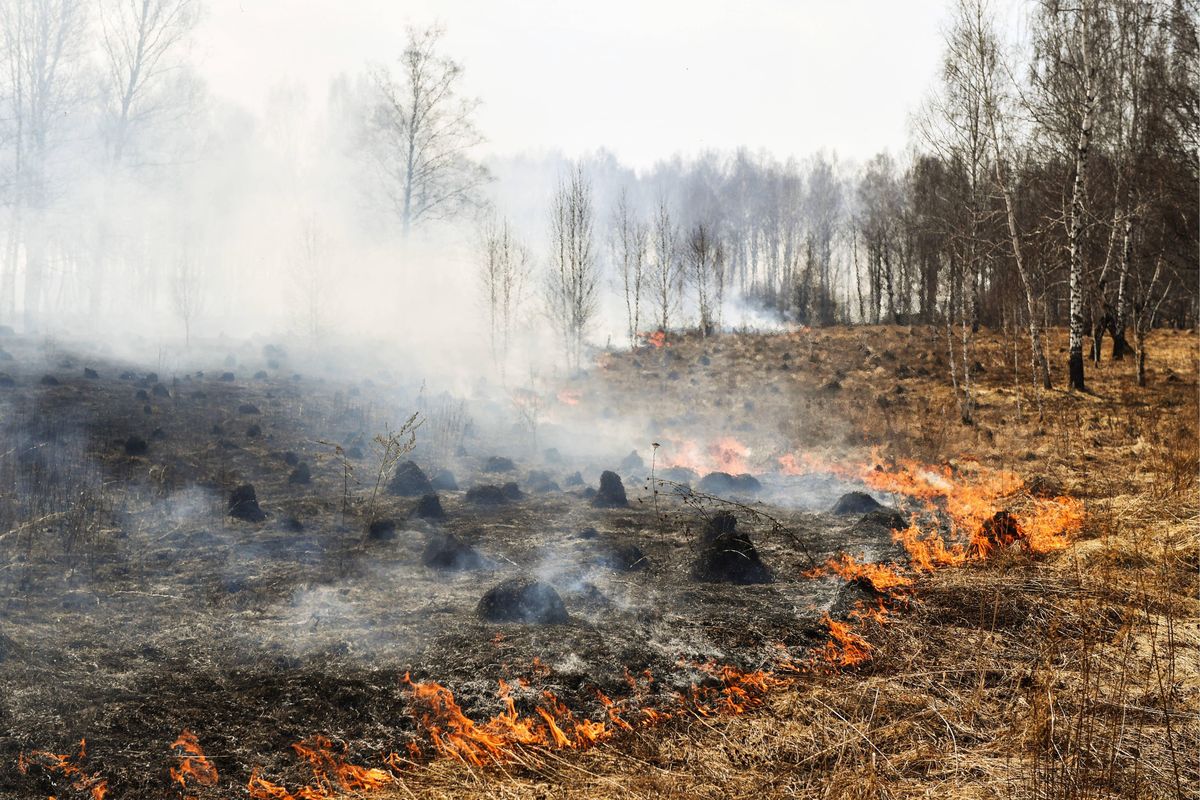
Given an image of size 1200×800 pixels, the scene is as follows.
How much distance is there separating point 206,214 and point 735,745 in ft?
112

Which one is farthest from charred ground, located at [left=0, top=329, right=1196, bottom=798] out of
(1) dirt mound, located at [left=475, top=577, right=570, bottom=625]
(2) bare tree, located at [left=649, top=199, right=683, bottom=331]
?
(2) bare tree, located at [left=649, top=199, right=683, bottom=331]

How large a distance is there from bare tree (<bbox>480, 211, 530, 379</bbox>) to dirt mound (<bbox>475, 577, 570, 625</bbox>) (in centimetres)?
1599

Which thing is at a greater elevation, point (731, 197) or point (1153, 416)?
point (731, 197)

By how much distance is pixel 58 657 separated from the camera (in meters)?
4.15

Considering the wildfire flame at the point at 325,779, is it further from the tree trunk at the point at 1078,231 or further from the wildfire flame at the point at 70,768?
the tree trunk at the point at 1078,231

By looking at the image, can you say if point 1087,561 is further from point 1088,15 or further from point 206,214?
point 206,214

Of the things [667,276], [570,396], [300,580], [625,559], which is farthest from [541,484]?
[667,276]

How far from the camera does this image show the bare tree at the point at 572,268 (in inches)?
975

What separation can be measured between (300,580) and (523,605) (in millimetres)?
2374

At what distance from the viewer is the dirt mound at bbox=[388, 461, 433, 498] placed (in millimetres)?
9844

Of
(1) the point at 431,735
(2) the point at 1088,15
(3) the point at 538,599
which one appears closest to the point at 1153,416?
(2) the point at 1088,15

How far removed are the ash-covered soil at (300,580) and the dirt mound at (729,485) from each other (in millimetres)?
93

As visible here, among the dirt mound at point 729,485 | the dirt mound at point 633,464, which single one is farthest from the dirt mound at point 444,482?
the dirt mound at point 729,485

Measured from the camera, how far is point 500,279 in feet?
77.5
